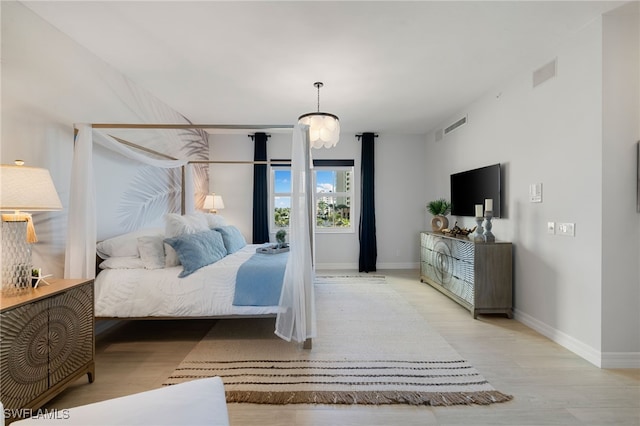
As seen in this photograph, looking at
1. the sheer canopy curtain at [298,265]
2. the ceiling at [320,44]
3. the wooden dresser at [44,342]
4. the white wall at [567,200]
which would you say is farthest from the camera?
the sheer canopy curtain at [298,265]

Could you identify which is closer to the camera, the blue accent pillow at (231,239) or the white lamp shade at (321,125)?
the white lamp shade at (321,125)

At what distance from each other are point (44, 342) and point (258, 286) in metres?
1.34

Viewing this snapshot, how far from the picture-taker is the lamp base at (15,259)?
1631 mm

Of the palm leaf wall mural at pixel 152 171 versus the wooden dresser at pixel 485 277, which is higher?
the palm leaf wall mural at pixel 152 171

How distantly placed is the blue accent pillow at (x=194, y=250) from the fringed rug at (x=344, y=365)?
2.27ft

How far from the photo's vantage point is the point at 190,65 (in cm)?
289

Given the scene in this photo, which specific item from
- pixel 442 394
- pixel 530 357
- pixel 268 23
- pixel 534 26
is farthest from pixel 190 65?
pixel 530 357

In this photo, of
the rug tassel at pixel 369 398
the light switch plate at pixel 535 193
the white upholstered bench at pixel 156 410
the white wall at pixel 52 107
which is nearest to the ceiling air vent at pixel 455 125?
the light switch plate at pixel 535 193

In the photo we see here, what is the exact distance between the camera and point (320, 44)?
2.52 m

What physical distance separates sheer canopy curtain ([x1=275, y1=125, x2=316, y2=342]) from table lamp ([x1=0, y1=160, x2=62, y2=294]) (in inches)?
59.9

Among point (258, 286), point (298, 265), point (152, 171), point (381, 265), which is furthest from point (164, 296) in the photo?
point (381, 265)

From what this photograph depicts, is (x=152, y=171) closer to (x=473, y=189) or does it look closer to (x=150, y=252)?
(x=150, y=252)

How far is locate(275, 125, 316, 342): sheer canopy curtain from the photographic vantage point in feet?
7.79

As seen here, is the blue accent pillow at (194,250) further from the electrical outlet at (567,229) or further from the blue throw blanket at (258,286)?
the electrical outlet at (567,229)
